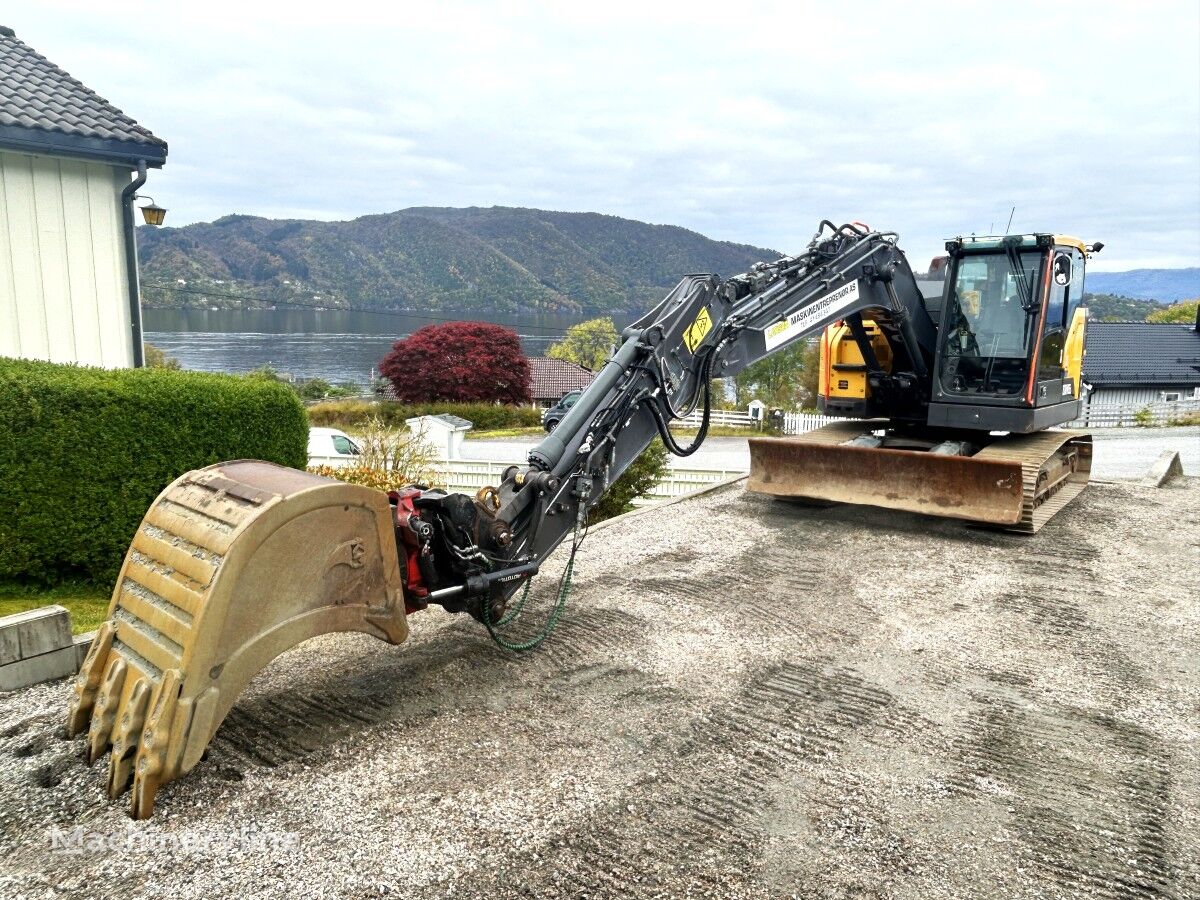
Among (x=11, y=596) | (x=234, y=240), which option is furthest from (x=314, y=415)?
(x=234, y=240)

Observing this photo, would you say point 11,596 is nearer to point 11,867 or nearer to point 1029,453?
point 11,867

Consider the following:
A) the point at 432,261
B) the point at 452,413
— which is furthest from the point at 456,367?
the point at 432,261

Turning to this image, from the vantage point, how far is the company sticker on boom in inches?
278

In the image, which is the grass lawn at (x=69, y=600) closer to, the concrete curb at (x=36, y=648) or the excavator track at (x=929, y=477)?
the concrete curb at (x=36, y=648)

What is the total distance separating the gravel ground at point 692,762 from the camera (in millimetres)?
3338

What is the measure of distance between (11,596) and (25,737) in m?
2.69

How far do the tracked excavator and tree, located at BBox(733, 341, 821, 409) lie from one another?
3451cm

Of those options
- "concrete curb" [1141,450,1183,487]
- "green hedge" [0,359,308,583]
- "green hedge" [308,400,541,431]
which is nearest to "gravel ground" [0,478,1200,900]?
"green hedge" [0,359,308,583]

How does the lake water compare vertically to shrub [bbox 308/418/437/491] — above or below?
above

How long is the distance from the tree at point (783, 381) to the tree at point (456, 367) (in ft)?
45.1

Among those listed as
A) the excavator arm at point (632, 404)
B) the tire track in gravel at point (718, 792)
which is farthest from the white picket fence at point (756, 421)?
the tire track in gravel at point (718, 792)

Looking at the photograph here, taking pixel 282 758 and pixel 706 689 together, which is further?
pixel 706 689

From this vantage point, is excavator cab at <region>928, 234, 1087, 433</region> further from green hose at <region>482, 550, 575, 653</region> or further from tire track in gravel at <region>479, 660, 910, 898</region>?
green hose at <region>482, 550, 575, 653</region>

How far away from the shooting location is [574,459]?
529 centimetres
